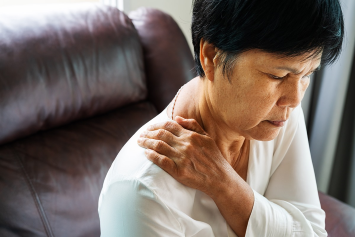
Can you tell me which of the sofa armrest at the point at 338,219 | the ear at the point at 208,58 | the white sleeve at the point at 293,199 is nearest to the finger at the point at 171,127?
the ear at the point at 208,58

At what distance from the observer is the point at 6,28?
112cm

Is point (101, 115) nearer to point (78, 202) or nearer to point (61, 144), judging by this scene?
point (61, 144)

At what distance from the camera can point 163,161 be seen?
79 cm

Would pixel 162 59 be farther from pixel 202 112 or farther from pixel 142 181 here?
pixel 142 181

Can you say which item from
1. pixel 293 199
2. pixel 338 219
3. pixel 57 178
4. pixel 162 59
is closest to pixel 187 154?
pixel 293 199

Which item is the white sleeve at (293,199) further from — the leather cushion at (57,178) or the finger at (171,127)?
the leather cushion at (57,178)

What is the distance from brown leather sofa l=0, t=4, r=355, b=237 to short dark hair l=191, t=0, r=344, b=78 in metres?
0.61


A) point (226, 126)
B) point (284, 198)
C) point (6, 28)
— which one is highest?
point (6, 28)

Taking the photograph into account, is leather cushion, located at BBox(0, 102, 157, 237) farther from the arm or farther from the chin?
the chin

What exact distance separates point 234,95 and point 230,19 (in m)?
0.16

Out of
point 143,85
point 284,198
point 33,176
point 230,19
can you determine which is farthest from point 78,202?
point 230,19

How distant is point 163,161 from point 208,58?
234mm

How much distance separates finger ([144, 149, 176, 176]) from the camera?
795 mm

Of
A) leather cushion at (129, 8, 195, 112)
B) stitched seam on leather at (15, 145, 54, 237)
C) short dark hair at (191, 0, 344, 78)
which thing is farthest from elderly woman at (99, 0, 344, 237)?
leather cushion at (129, 8, 195, 112)
